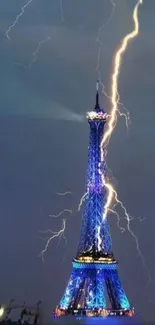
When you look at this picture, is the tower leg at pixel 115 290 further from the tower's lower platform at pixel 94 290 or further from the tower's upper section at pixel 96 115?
the tower's upper section at pixel 96 115

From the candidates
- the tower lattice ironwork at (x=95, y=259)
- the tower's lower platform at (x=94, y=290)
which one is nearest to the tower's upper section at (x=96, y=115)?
the tower lattice ironwork at (x=95, y=259)

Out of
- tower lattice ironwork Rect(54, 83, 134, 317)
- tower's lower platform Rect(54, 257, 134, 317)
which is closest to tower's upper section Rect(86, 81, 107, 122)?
tower lattice ironwork Rect(54, 83, 134, 317)

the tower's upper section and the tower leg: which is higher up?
the tower's upper section

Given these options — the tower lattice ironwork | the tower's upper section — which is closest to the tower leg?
the tower lattice ironwork

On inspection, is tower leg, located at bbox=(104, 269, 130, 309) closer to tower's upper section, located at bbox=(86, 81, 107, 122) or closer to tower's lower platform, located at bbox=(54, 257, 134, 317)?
tower's lower platform, located at bbox=(54, 257, 134, 317)

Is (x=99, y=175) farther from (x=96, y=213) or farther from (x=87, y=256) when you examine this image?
(x=87, y=256)

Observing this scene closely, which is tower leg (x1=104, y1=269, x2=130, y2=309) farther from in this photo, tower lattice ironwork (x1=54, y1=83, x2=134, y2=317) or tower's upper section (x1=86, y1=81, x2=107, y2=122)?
tower's upper section (x1=86, y1=81, x2=107, y2=122)

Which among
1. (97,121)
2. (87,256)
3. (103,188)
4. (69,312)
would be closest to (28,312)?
(69,312)

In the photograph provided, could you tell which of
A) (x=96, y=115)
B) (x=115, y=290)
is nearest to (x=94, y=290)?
(x=115, y=290)
